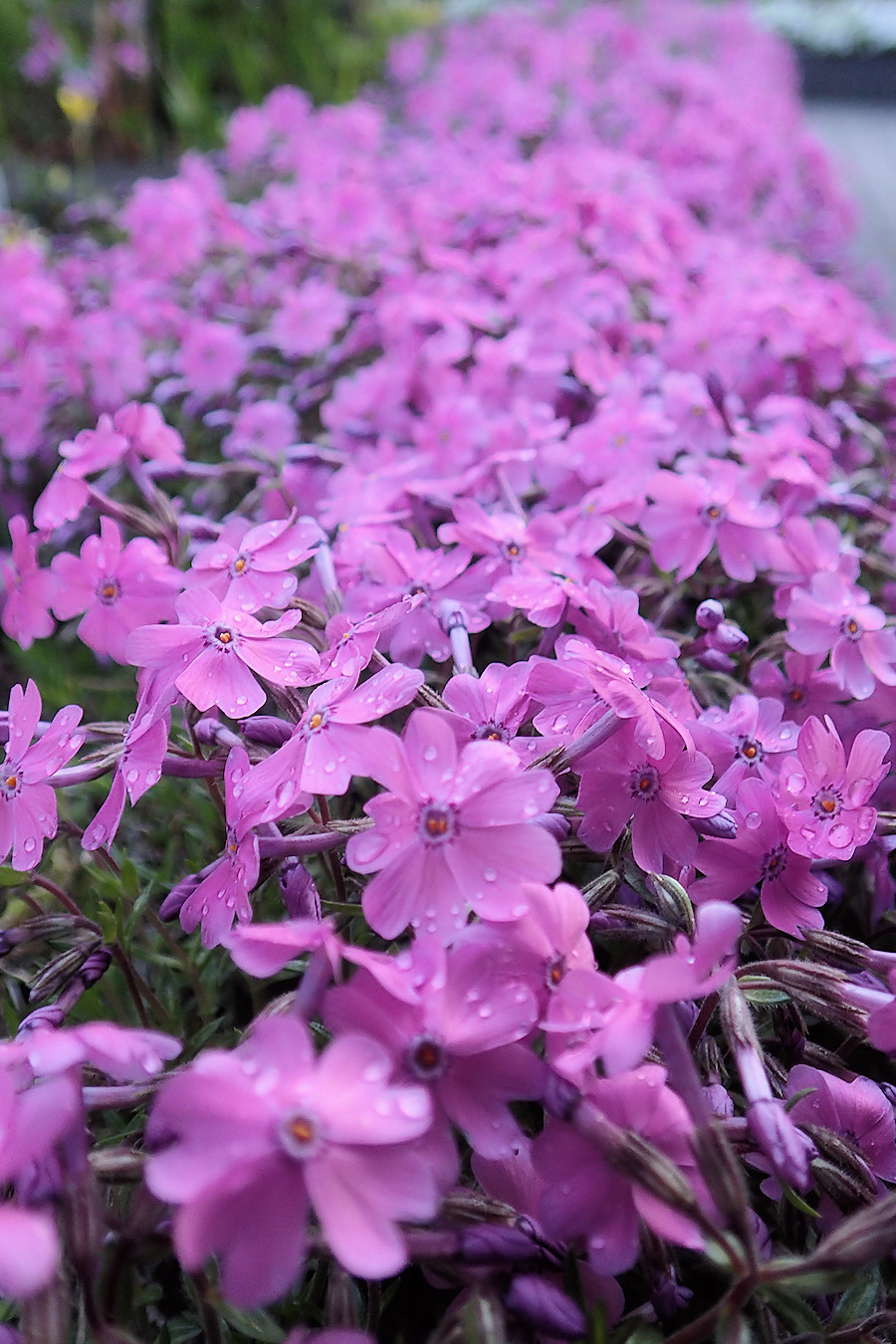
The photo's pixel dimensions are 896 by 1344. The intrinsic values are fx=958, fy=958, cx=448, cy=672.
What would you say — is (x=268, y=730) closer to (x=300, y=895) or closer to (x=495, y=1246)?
(x=300, y=895)

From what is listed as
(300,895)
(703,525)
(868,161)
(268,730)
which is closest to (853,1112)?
(300,895)

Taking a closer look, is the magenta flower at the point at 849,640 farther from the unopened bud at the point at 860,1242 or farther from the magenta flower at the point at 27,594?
the magenta flower at the point at 27,594

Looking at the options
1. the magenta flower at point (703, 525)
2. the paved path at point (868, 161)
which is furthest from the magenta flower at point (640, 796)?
the paved path at point (868, 161)

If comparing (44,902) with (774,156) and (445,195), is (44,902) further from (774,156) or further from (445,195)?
(774,156)

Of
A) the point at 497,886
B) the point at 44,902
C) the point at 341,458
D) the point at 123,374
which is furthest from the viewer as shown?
the point at 123,374

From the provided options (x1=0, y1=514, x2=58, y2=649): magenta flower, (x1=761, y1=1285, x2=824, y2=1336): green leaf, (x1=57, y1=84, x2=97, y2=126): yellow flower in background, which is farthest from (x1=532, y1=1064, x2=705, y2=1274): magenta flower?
(x1=57, y1=84, x2=97, y2=126): yellow flower in background

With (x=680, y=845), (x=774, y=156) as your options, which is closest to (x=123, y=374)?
(x=680, y=845)
